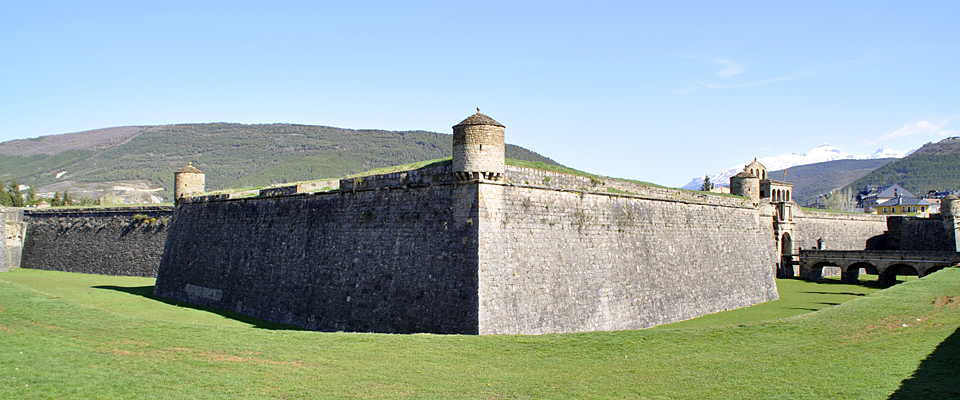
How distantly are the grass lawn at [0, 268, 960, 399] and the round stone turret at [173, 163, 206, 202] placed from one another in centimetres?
1485

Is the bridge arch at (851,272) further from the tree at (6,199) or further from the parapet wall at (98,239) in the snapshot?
the tree at (6,199)

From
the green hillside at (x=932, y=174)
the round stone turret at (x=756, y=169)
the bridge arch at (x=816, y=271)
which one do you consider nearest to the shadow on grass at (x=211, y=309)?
the round stone turret at (x=756, y=169)

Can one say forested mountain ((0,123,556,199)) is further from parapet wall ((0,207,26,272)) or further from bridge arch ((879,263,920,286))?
bridge arch ((879,263,920,286))

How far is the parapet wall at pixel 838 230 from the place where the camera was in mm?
51969

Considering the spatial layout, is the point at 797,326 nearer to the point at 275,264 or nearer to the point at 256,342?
the point at 256,342

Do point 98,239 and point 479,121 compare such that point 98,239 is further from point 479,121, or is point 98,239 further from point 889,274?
point 889,274

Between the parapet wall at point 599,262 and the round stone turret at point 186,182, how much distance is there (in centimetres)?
2257

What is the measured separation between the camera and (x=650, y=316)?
23.7 meters

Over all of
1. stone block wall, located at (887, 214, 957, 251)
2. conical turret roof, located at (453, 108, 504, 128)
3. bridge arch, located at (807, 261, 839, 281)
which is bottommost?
bridge arch, located at (807, 261, 839, 281)

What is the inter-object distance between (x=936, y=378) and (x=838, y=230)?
50.0 m

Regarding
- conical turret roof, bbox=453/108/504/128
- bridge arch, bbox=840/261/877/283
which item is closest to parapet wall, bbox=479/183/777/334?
conical turret roof, bbox=453/108/504/128

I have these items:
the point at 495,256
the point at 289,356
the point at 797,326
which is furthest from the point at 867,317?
the point at 289,356

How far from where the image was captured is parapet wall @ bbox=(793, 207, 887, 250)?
2046 inches

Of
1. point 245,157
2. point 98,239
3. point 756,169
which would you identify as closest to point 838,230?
point 756,169
